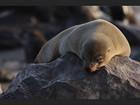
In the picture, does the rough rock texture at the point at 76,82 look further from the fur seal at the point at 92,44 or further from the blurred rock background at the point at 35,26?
the blurred rock background at the point at 35,26

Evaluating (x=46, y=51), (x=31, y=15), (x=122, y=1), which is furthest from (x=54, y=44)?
(x=31, y=15)

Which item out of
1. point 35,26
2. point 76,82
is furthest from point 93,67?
point 35,26

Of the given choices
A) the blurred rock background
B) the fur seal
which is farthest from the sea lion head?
the blurred rock background

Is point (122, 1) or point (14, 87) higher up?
point (122, 1)

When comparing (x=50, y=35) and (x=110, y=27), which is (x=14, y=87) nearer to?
(x=110, y=27)

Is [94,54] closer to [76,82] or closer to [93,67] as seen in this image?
[93,67]

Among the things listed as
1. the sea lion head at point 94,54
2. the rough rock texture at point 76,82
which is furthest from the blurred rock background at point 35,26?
the sea lion head at point 94,54
